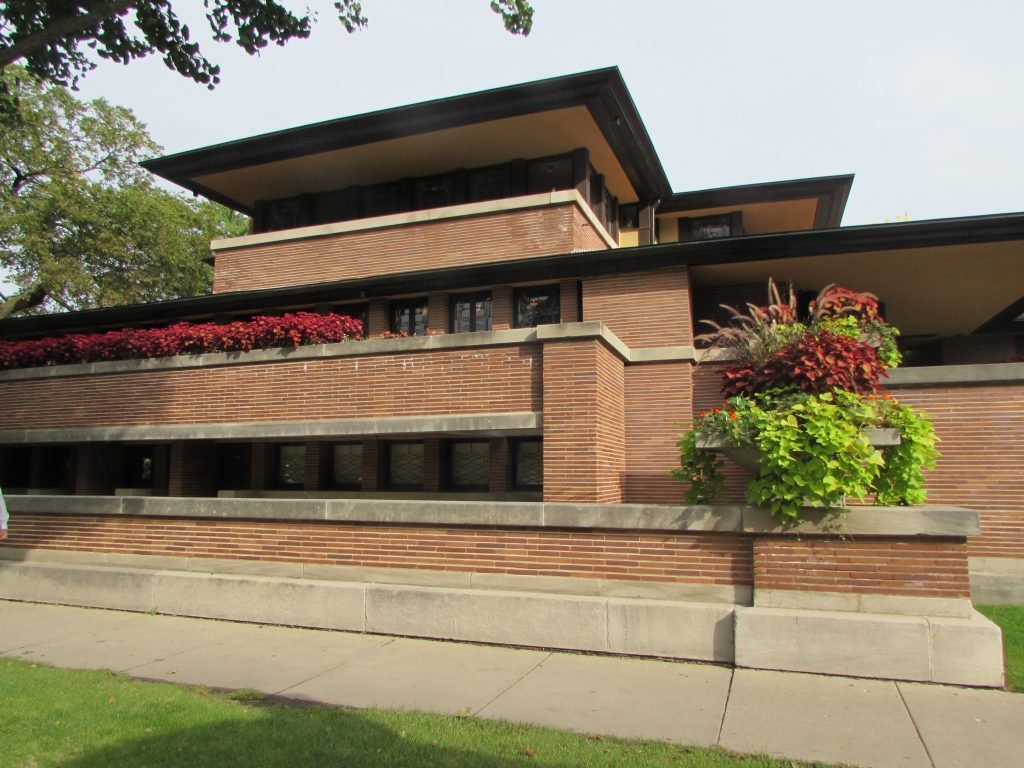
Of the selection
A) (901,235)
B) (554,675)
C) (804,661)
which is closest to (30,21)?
(554,675)

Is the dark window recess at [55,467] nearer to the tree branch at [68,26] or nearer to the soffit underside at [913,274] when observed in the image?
the tree branch at [68,26]

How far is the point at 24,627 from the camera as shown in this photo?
8781 millimetres

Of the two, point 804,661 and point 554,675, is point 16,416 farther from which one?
point 804,661

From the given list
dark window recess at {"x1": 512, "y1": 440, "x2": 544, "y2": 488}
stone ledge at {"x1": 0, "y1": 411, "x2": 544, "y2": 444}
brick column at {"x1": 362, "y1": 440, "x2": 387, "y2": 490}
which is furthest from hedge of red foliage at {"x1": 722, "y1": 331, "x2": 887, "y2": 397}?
brick column at {"x1": 362, "y1": 440, "x2": 387, "y2": 490}

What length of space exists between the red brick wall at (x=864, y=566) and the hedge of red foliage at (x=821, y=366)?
150cm

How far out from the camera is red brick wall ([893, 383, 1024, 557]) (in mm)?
9648

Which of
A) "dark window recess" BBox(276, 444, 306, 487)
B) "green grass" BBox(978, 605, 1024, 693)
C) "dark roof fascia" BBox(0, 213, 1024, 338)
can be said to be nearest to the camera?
"green grass" BBox(978, 605, 1024, 693)

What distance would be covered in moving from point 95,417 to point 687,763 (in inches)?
475

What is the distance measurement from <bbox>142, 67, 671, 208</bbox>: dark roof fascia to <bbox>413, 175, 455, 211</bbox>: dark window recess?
5.36ft

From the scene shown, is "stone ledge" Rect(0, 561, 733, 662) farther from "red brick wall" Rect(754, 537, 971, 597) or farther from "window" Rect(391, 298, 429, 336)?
"window" Rect(391, 298, 429, 336)

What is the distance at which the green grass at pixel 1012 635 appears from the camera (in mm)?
6203

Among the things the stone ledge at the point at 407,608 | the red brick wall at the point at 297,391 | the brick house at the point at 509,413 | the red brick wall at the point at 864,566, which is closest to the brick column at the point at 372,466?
the brick house at the point at 509,413

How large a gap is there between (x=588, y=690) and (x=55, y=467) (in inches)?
660

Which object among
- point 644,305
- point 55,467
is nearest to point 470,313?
point 644,305
